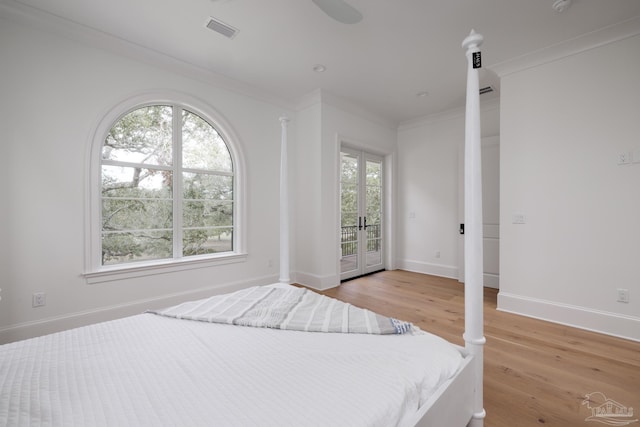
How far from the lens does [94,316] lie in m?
2.54

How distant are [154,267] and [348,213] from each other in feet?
9.02

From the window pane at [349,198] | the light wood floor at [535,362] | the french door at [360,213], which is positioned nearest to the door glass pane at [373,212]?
the french door at [360,213]

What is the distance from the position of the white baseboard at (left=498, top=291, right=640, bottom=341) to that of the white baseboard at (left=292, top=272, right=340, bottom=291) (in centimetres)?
201

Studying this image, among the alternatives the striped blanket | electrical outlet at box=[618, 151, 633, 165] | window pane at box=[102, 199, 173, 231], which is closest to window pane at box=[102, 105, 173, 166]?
window pane at box=[102, 199, 173, 231]

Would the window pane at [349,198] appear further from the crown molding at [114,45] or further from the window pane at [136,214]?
the window pane at [136,214]

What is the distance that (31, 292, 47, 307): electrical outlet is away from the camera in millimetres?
2289

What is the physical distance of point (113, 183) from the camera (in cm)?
274

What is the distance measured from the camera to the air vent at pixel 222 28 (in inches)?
93.7

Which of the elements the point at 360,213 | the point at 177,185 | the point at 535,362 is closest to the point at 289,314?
the point at 535,362

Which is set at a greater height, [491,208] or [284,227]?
[491,208]

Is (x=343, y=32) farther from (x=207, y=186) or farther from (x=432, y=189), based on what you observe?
(x=432, y=189)

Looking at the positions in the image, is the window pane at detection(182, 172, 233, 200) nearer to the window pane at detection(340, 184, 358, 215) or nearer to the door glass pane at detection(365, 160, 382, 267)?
the window pane at detection(340, 184, 358, 215)

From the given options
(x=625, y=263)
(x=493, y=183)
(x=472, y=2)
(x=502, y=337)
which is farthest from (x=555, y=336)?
(x=472, y=2)

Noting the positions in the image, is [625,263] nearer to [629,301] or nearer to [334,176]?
[629,301]
